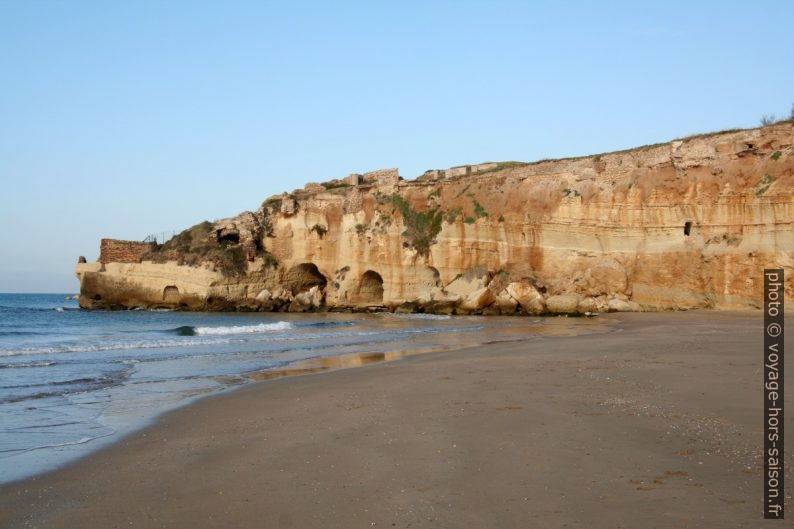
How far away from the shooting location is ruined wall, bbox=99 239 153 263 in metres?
46.3

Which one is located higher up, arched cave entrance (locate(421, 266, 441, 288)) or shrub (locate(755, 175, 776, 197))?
shrub (locate(755, 175, 776, 197))

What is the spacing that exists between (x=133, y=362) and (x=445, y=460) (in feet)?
42.1

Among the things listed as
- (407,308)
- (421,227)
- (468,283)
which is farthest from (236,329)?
(421,227)

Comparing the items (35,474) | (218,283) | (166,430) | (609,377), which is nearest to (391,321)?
(218,283)

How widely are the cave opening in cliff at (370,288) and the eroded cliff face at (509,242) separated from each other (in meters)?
0.11

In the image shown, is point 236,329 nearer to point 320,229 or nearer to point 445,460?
point 320,229

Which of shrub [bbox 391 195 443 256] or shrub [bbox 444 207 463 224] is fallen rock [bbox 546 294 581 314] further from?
shrub [bbox 391 195 443 256]

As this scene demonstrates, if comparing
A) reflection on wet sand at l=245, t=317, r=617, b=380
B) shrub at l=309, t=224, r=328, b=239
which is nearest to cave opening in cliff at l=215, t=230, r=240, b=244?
shrub at l=309, t=224, r=328, b=239

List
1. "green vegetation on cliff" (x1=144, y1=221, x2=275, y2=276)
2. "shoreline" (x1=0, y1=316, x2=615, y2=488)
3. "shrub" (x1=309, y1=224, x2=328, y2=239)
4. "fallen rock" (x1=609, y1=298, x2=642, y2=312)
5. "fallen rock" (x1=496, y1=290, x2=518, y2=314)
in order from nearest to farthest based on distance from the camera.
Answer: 1. "shoreline" (x1=0, y1=316, x2=615, y2=488)
2. "fallen rock" (x1=609, y1=298, x2=642, y2=312)
3. "fallen rock" (x1=496, y1=290, x2=518, y2=314)
4. "shrub" (x1=309, y1=224, x2=328, y2=239)
5. "green vegetation on cliff" (x1=144, y1=221, x2=275, y2=276)

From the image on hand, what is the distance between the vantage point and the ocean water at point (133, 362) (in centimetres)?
841

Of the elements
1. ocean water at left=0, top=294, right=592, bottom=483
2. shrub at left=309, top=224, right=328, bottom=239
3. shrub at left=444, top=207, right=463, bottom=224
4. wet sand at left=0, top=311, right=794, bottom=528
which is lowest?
ocean water at left=0, top=294, right=592, bottom=483

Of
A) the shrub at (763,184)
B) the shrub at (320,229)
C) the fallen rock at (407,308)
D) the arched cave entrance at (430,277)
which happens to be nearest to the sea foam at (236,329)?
the fallen rock at (407,308)

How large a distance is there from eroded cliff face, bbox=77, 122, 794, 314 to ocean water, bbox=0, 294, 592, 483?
455cm

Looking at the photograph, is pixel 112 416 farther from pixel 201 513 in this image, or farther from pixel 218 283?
pixel 218 283
